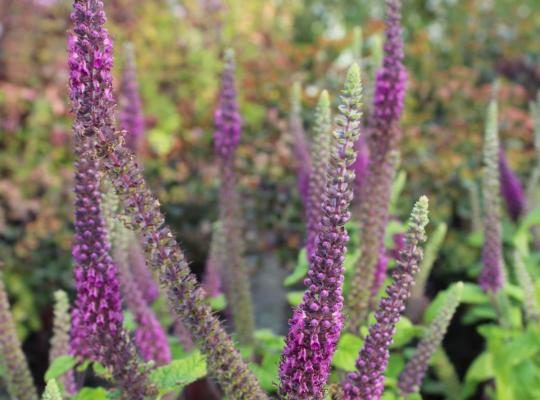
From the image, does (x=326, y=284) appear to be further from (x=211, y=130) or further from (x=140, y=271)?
(x=211, y=130)

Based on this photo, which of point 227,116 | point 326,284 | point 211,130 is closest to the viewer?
point 326,284

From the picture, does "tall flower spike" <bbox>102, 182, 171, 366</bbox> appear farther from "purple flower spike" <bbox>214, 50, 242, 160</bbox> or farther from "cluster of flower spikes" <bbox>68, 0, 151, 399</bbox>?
"purple flower spike" <bbox>214, 50, 242, 160</bbox>

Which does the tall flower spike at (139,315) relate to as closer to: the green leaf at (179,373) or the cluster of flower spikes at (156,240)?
the green leaf at (179,373)

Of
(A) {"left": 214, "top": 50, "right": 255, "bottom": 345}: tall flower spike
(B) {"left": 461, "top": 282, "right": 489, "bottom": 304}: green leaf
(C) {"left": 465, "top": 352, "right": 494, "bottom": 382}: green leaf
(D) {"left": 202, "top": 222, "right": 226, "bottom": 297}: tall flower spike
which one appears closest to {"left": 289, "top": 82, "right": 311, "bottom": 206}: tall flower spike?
(A) {"left": 214, "top": 50, "right": 255, "bottom": 345}: tall flower spike

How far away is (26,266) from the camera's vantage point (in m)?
5.51

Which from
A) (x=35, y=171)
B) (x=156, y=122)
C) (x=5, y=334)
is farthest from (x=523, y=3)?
(x=5, y=334)

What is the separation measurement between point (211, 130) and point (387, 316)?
472 centimetres

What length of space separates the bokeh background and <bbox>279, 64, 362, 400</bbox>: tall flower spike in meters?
2.91

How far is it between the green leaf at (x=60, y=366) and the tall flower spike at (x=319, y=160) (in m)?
0.96

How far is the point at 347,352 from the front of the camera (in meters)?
2.62

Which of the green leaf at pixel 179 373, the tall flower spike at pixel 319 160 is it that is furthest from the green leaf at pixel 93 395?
the tall flower spike at pixel 319 160

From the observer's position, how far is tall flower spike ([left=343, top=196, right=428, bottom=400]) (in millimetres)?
1693

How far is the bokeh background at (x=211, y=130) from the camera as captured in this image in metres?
5.44

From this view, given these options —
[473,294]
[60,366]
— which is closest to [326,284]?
[60,366]
